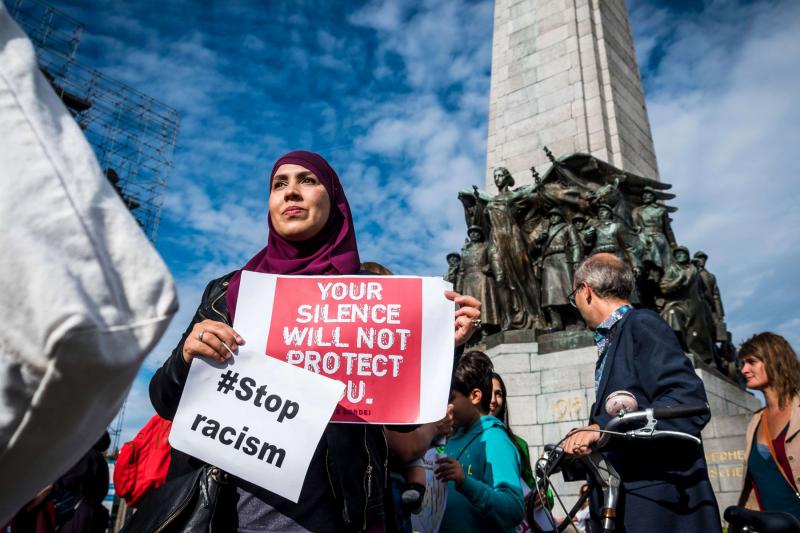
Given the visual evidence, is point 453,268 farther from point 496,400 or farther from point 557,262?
point 496,400

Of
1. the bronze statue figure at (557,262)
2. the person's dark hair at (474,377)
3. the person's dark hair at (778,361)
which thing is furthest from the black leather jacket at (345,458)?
the bronze statue figure at (557,262)

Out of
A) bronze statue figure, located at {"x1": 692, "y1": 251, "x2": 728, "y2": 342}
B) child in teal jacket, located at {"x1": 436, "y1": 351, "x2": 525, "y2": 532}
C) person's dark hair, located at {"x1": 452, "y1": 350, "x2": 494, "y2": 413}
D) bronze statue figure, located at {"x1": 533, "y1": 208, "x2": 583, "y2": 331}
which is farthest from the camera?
bronze statue figure, located at {"x1": 692, "y1": 251, "x2": 728, "y2": 342}

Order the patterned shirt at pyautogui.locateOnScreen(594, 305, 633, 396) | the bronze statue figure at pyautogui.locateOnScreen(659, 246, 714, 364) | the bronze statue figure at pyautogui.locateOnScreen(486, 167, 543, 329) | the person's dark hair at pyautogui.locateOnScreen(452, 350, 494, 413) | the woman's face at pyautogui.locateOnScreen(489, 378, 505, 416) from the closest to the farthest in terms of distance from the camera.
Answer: the patterned shirt at pyautogui.locateOnScreen(594, 305, 633, 396)
the person's dark hair at pyautogui.locateOnScreen(452, 350, 494, 413)
the woman's face at pyautogui.locateOnScreen(489, 378, 505, 416)
the bronze statue figure at pyautogui.locateOnScreen(659, 246, 714, 364)
the bronze statue figure at pyautogui.locateOnScreen(486, 167, 543, 329)

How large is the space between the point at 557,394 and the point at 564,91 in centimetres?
627

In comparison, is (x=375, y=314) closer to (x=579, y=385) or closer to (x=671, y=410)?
(x=671, y=410)

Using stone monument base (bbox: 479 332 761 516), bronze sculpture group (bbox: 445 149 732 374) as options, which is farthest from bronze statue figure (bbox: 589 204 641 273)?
stone monument base (bbox: 479 332 761 516)

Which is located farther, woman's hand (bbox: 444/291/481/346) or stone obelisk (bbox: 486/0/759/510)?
stone obelisk (bbox: 486/0/759/510)

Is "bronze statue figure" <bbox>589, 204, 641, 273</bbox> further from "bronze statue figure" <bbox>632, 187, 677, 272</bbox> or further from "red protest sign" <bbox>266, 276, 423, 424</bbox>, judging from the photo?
"red protest sign" <bbox>266, 276, 423, 424</bbox>

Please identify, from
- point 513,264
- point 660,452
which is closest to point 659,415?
point 660,452

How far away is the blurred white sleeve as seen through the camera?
0.47 meters

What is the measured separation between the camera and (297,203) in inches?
76.0

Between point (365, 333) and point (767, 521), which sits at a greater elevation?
point (365, 333)

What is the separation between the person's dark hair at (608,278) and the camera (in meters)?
2.87

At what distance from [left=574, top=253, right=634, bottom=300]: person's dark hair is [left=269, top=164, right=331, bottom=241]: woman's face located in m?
1.52
